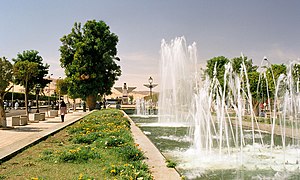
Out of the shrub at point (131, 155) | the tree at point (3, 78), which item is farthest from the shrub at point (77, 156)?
the tree at point (3, 78)

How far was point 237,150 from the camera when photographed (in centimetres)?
971

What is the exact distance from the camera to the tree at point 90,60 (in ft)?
109

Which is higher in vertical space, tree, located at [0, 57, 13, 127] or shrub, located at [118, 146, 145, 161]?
tree, located at [0, 57, 13, 127]

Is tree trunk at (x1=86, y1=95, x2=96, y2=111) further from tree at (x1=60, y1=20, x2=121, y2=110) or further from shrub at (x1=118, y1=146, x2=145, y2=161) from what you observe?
shrub at (x1=118, y1=146, x2=145, y2=161)

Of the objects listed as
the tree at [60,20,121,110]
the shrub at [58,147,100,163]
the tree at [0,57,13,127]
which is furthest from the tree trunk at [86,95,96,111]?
the shrub at [58,147,100,163]

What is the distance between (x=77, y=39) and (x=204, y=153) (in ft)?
91.7


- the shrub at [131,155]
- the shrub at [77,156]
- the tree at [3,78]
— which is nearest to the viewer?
the shrub at [131,155]

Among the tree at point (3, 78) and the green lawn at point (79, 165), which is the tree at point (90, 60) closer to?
the tree at point (3, 78)

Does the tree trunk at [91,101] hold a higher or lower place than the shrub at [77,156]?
higher

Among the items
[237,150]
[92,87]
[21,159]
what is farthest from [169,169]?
[92,87]

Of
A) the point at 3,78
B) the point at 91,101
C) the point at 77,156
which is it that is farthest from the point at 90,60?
the point at 77,156

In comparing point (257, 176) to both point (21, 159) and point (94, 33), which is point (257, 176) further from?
point (94, 33)

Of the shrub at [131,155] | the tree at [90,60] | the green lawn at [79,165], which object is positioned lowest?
the green lawn at [79,165]

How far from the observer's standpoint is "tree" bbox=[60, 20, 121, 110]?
3312cm
